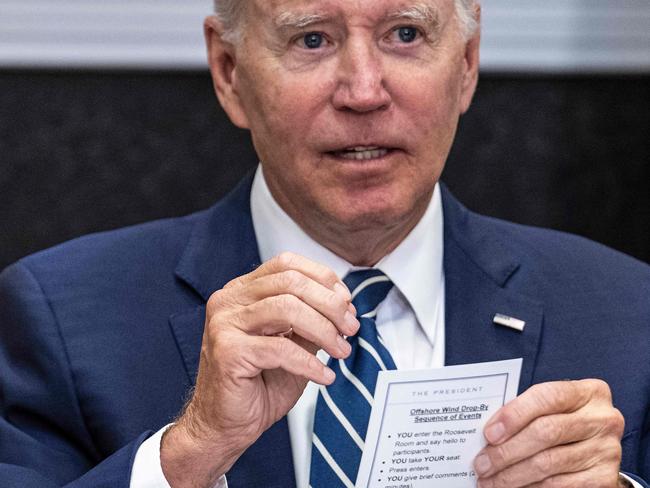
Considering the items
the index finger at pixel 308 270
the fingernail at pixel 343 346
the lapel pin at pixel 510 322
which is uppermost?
the index finger at pixel 308 270

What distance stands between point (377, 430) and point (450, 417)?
128 millimetres

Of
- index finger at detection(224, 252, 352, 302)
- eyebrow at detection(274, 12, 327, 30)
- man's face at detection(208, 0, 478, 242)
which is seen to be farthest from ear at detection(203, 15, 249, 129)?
index finger at detection(224, 252, 352, 302)

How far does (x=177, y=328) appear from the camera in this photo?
2.68m

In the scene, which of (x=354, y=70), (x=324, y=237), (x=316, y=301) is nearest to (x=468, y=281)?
(x=324, y=237)

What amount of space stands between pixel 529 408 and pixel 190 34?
190 cm

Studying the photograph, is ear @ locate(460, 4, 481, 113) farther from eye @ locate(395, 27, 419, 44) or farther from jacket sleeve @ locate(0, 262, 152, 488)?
jacket sleeve @ locate(0, 262, 152, 488)

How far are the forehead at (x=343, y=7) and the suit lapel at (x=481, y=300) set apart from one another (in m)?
0.57

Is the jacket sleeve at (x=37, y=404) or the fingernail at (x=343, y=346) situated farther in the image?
the jacket sleeve at (x=37, y=404)

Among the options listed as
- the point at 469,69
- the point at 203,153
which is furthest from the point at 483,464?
the point at 203,153

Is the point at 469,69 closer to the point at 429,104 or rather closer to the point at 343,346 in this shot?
the point at 429,104

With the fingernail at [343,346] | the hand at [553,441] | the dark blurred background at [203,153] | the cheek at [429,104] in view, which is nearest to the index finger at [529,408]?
the hand at [553,441]

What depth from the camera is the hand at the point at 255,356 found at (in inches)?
84.7

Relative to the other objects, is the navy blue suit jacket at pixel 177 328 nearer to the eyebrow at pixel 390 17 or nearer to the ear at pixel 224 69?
the ear at pixel 224 69

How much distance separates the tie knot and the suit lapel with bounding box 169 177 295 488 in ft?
0.78
